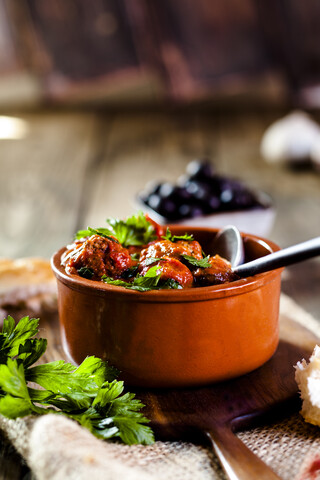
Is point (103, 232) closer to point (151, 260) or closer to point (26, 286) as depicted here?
point (151, 260)

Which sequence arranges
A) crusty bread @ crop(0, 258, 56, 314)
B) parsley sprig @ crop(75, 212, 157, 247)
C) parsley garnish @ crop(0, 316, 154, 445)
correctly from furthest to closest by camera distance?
crusty bread @ crop(0, 258, 56, 314) → parsley sprig @ crop(75, 212, 157, 247) → parsley garnish @ crop(0, 316, 154, 445)

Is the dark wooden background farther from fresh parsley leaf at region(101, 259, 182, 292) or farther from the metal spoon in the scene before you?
fresh parsley leaf at region(101, 259, 182, 292)

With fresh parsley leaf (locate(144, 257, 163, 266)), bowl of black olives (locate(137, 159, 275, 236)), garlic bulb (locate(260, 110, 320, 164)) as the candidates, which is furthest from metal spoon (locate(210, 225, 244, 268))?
garlic bulb (locate(260, 110, 320, 164))

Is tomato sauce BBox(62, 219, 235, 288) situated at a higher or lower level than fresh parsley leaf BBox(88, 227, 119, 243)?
lower

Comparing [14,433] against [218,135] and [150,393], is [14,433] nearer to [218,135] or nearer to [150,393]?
[150,393]

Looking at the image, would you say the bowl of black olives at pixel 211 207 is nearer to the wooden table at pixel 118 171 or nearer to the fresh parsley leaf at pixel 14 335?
the wooden table at pixel 118 171

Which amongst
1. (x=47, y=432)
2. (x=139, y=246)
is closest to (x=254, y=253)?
(x=139, y=246)

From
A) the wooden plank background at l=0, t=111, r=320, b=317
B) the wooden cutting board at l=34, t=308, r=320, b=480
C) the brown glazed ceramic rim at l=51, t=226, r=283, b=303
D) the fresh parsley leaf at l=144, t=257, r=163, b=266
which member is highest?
the fresh parsley leaf at l=144, t=257, r=163, b=266

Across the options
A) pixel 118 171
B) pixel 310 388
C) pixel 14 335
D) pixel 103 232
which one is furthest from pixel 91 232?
pixel 118 171
